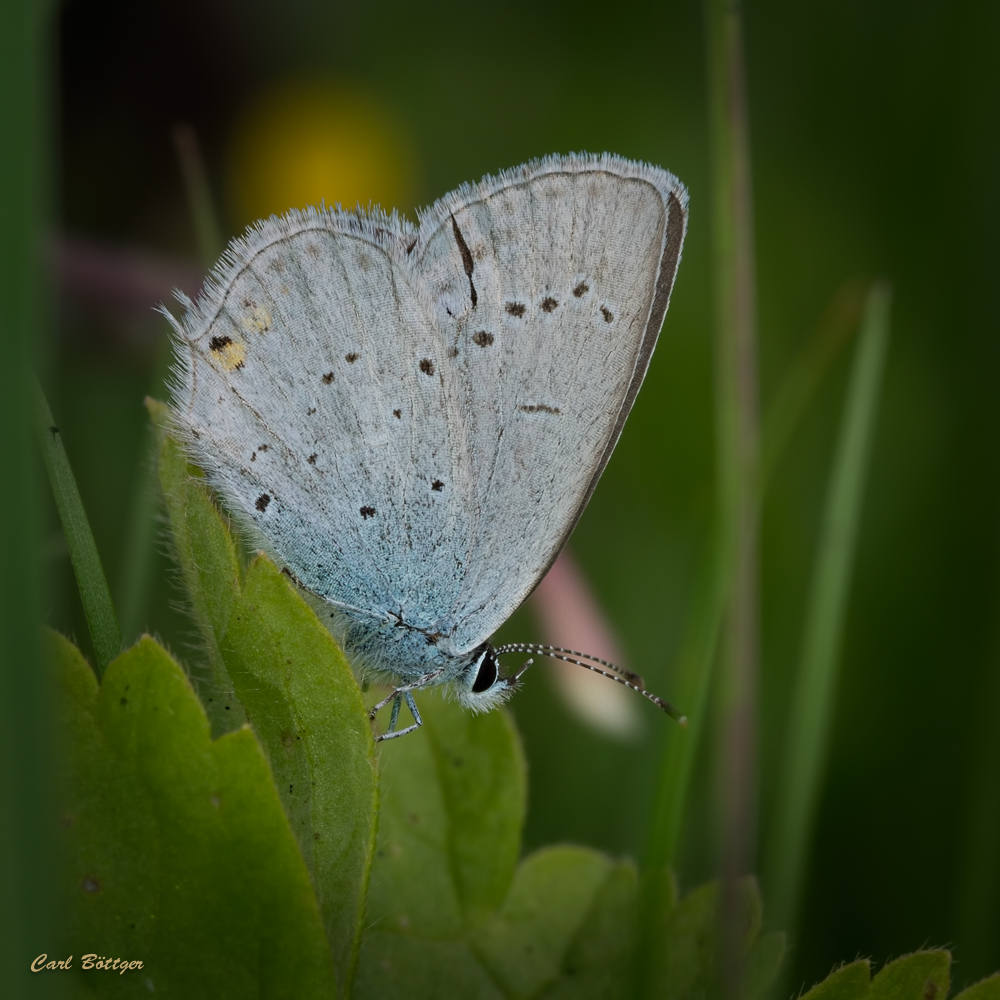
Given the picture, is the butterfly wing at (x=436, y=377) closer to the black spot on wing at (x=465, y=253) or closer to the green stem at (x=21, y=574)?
the black spot on wing at (x=465, y=253)

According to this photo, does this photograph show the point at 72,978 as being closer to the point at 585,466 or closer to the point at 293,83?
the point at 585,466

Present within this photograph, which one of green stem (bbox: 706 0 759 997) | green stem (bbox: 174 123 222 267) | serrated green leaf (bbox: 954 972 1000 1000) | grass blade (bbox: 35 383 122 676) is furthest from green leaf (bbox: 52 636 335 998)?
green stem (bbox: 174 123 222 267)

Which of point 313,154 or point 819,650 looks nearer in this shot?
point 819,650

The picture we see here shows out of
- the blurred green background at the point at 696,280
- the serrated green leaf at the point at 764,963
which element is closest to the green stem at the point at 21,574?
the serrated green leaf at the point at 764,963

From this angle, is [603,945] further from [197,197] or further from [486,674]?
[197,197]

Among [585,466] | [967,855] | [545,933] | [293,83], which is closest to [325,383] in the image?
[585,466]

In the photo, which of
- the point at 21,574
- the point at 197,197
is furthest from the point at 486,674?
the point at 21,574
